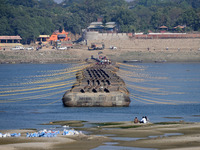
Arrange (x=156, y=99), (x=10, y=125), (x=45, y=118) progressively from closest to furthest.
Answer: (x=10, y=125) < (x=45, y=118) < (x=156, y=99)

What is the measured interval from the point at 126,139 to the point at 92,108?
1177 inches

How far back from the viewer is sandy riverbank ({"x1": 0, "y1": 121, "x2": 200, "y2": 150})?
45.6 meters

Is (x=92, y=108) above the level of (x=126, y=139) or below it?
below

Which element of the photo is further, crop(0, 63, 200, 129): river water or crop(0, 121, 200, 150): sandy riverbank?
crop(0, 63, 200, 129): river water

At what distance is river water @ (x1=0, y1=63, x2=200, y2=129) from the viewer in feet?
229

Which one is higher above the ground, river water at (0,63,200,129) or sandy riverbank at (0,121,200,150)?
sandy riverbank at (0,121,200,150)

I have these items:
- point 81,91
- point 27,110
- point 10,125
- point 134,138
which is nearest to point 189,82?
point 81,91

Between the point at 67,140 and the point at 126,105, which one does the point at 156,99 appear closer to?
the point at 126,105

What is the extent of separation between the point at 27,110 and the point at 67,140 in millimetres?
31883

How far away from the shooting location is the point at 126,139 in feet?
162

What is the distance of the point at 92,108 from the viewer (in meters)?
79.1

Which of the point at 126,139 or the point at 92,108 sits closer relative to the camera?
the point at 126,139

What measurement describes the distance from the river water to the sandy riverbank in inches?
437

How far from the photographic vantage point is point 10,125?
211 ft
